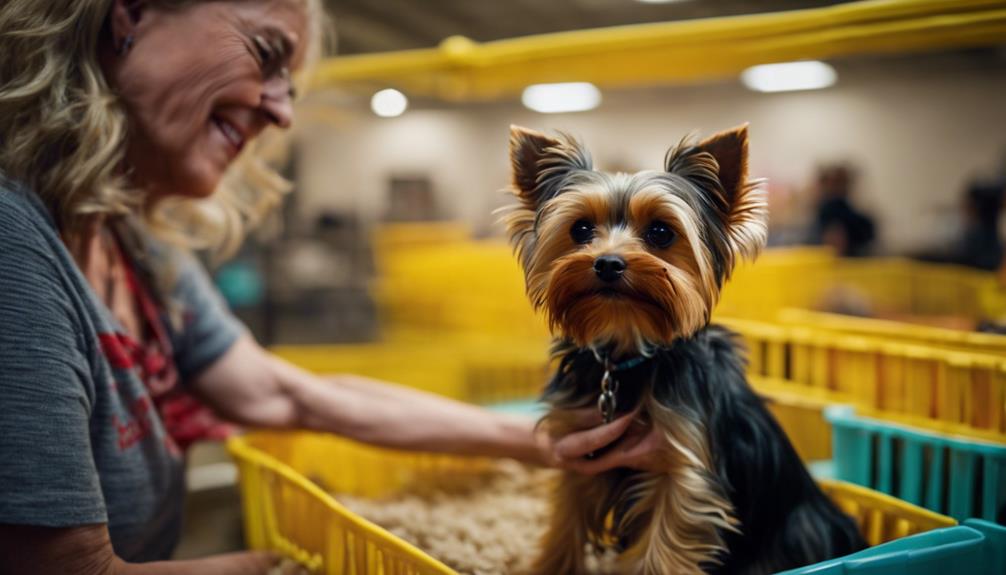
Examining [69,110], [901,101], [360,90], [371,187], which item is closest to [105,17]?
[69,110]

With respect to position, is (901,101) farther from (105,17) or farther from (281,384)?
(105,17)

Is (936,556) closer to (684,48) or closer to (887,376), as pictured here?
(887,376)

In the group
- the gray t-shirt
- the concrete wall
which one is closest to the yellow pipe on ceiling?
the concrete wall

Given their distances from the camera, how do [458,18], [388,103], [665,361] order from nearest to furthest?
[665,361] < [388,103] < [458,18]

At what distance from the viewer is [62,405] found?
0.99m

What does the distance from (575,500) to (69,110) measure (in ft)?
3.11

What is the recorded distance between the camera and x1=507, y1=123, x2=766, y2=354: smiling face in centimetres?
91

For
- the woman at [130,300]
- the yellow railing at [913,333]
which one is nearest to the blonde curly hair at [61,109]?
the woman at [130,300]

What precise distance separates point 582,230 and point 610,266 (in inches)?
3.1

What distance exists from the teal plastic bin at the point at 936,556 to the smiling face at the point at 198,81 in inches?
42.4

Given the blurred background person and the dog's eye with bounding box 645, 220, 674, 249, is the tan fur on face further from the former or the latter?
the blurred background person

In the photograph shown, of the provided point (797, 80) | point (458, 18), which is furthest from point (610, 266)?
Answer: point (797, 80)

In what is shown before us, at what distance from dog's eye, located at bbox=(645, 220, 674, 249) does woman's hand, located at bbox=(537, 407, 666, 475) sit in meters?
0.24

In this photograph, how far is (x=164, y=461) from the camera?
1.34 meters
